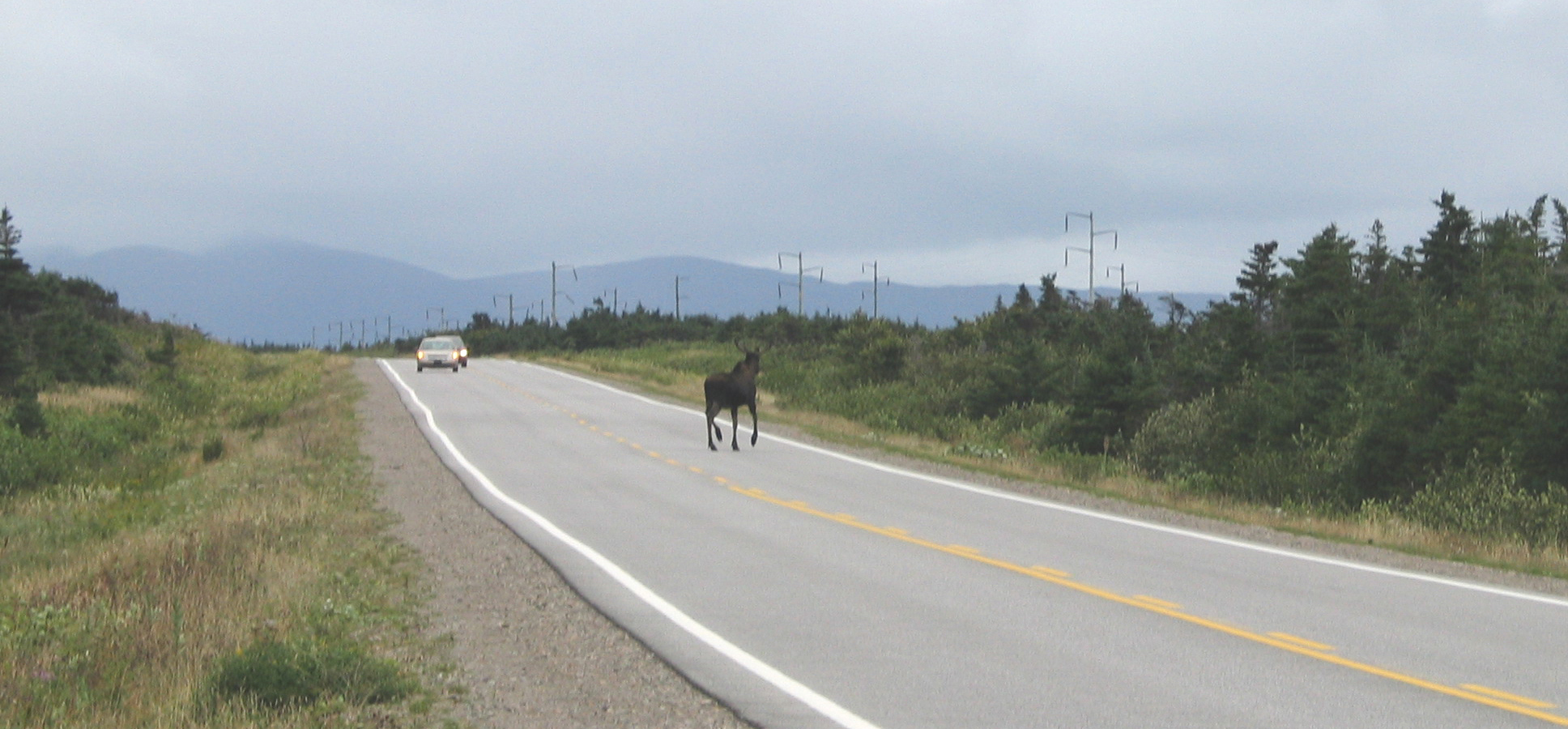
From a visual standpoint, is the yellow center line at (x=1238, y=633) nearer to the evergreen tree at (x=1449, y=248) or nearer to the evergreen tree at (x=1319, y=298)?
the evergreen tree at (x=1319, y=298)

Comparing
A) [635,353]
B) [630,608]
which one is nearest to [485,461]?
[630,608]

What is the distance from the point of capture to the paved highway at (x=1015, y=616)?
7.42 m

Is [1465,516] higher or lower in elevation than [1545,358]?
lower

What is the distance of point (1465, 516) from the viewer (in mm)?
17766

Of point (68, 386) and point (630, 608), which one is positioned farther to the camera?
point (68, 386)

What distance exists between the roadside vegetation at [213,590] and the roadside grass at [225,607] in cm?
2

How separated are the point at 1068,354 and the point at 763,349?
83.1ft

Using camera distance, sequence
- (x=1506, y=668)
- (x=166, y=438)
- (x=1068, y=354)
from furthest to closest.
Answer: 1. (x=1068, y=354)
2. (x=166, y=438)
3. (x=1506, y=668)

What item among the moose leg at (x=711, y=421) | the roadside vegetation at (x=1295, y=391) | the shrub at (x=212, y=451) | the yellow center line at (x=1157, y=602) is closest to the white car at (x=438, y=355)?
the roadside vegetation at (x=1295, y=391)

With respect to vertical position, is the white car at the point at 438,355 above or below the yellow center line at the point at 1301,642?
above

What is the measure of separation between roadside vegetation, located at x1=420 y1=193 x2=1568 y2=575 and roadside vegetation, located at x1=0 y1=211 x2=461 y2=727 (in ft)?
32.4

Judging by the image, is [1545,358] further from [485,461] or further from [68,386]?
[68,386]

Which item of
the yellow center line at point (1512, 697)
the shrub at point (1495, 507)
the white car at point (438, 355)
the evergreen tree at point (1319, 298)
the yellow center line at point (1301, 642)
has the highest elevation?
the evergreen tree at point (1319, 298)

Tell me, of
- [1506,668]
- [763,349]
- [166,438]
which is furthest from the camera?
[763,349]
